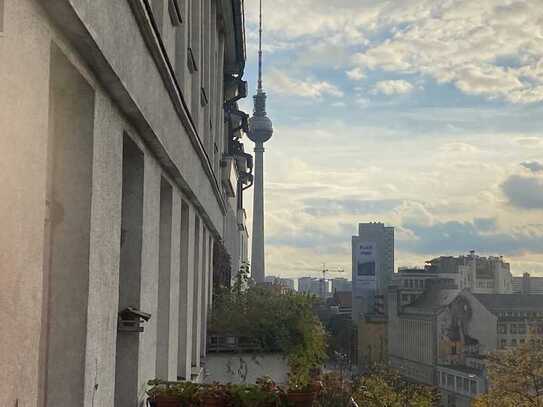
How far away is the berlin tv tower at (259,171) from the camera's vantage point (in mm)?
143000

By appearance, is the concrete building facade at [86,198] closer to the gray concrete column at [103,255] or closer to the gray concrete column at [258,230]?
the gray concrete column at [103,255]

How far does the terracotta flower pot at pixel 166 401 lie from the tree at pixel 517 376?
38.6 m

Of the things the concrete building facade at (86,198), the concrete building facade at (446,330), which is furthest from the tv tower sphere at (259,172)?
the concrete building facade at (86,198)

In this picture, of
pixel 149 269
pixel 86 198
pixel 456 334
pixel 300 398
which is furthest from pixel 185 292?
pixel 456 334

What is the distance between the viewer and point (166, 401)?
6383 millimetres

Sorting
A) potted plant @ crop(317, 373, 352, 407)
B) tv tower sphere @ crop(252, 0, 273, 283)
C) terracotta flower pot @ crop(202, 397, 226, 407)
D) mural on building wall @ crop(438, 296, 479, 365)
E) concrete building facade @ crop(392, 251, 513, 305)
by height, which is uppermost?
tv tower sphere @ crop(252, 0, 273, 283)

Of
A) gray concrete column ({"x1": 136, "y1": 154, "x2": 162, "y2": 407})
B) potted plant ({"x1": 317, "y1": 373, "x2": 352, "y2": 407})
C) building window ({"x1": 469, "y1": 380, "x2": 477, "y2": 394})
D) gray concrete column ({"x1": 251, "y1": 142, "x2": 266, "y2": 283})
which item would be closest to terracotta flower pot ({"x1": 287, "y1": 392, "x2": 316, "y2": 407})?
gray concrete column ({"x1": 136, "y1": 154, "x2": 162, "y2": 407})

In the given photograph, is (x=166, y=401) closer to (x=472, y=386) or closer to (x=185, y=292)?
(x=185, y=292)

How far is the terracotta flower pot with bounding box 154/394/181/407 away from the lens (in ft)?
20.9

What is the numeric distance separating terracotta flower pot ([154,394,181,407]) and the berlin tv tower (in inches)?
5003

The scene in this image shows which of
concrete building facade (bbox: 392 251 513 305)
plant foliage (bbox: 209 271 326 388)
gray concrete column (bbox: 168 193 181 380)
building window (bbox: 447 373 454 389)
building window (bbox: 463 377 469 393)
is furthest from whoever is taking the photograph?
concrete building facade (bbox: 392 251 513 305)

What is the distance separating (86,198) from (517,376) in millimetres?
42154

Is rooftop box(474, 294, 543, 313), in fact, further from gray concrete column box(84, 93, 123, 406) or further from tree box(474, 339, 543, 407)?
gray concrete column box(84, 93, 123, 406)

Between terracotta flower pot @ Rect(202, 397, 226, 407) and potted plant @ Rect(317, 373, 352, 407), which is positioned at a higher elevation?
terracotta flower pot @ Rect(202, 397, 226, 407)
